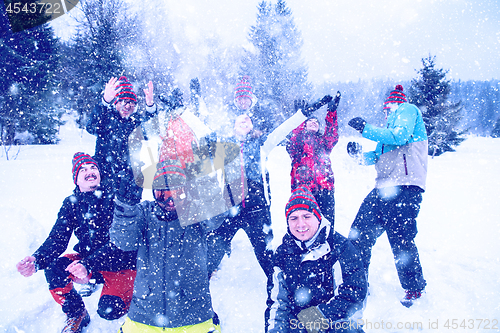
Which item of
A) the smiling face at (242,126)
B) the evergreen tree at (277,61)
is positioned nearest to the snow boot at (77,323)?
the smiling face at (242,126)

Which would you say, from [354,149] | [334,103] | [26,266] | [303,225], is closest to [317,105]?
[334,103]

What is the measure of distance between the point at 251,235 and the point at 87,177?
178 cm

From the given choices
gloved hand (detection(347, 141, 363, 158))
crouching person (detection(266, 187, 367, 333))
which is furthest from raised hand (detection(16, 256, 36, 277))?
gloved hand (detection(347, 141, 363, 158))

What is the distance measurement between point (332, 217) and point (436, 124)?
1538 centimetres

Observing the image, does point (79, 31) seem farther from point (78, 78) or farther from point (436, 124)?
point (436, 124)

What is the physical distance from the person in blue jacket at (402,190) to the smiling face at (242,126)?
3.65 feet

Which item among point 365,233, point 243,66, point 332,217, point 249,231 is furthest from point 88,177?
point 243,66

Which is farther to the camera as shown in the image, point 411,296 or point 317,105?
point 317,105

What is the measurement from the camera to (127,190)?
174 cm

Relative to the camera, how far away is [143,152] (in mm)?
3373

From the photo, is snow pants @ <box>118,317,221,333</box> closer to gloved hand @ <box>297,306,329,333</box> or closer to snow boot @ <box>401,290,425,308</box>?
gloved hand @ <box>297,306,329,333</box>

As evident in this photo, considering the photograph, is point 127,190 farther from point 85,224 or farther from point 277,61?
point 277,61

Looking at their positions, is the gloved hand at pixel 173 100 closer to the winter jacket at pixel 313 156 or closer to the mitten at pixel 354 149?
the winter jacket at pixel 313 156

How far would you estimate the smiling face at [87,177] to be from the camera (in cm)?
248
